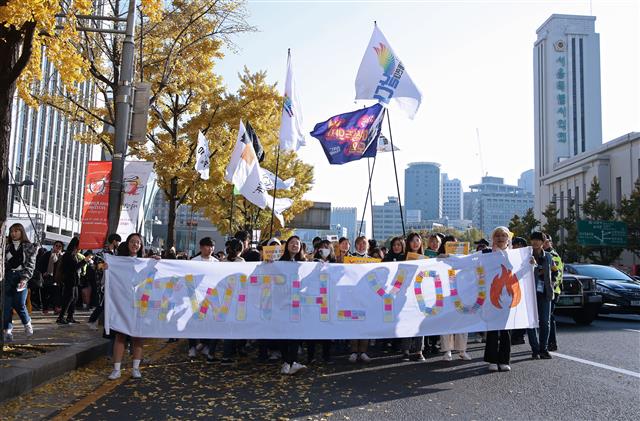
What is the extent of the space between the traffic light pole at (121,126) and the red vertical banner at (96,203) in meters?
0.60

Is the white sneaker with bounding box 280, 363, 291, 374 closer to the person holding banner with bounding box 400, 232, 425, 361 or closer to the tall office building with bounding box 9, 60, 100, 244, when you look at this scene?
the person holding banner with bounding box 400, 232, 425, 361

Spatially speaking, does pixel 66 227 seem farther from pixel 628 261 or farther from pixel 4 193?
pixel 628 261

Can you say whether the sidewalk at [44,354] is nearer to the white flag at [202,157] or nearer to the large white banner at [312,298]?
the large white banner at [312,298]

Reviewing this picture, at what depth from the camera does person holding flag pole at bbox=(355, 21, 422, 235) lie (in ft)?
38.7

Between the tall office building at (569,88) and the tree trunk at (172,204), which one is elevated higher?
the tall office building at (569,88)

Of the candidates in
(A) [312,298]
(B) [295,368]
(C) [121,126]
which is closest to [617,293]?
(A) [312,298]

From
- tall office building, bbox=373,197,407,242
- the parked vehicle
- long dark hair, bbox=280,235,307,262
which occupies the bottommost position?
the parked vehicle

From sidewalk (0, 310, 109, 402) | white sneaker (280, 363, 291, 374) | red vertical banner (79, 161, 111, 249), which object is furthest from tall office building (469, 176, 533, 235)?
white sneaker (280, 363, 291, 374)

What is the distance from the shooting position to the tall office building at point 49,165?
39.3m

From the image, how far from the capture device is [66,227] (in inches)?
2037

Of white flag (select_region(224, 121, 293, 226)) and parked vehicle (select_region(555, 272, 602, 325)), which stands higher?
white flag (select_region(224, 121, 293, 226))

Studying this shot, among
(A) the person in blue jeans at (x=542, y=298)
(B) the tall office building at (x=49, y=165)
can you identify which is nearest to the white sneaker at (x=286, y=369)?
(A) the person in blue jeans at (x=542, y=298)

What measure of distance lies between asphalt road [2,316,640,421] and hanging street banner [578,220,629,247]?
34.9 meters

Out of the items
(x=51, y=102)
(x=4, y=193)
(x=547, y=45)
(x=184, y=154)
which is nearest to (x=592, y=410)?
(x=4, y=193)
